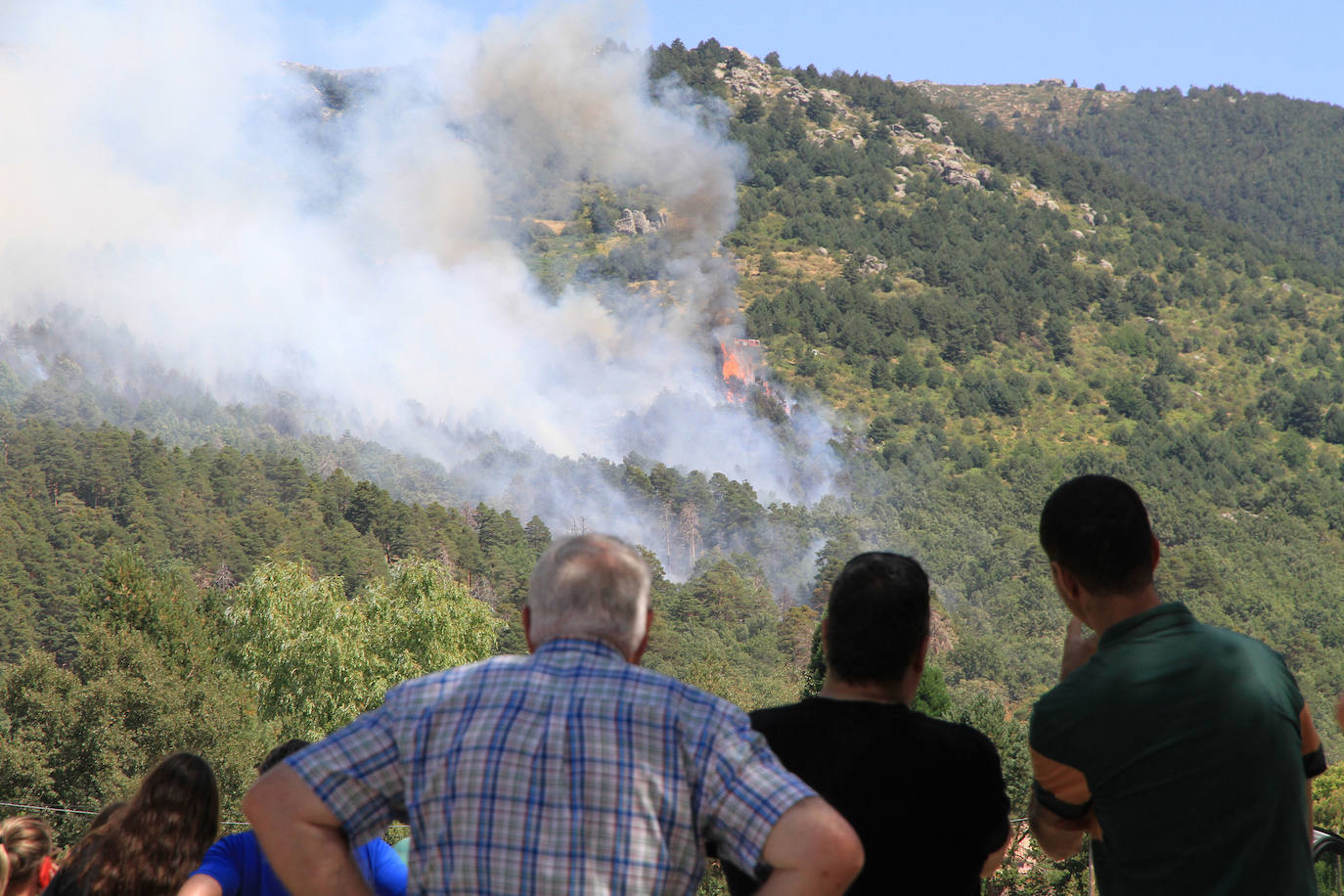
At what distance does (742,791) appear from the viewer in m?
1.79

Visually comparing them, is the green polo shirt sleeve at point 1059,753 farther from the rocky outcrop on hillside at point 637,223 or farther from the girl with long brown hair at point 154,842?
the rocky outcrop on hillside at point 637,223

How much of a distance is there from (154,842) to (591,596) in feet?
5.03

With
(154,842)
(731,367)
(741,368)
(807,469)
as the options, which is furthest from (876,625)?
(731,367)

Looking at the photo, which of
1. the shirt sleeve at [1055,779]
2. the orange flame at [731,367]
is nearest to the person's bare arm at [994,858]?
the shirt sleeve at [1055,779]

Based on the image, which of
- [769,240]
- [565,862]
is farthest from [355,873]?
[769,240]

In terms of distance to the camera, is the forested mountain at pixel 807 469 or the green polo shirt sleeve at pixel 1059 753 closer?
the green polo shirt sleeve at pixel 1059 753

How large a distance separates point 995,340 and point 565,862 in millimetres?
104309

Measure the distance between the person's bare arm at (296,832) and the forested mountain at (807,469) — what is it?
72.0 feet

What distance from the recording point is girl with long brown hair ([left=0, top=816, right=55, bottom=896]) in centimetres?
345

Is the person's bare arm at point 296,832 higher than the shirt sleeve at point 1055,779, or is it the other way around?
the shirt sleeve at point 1055,779

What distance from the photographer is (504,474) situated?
314 ft

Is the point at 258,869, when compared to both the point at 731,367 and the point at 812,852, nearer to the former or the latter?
the point at 812,852

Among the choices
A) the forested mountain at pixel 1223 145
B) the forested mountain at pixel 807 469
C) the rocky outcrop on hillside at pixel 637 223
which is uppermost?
the forested mountain at pixel 1223 145

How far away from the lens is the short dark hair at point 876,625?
2242 mm
